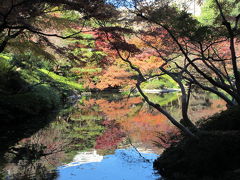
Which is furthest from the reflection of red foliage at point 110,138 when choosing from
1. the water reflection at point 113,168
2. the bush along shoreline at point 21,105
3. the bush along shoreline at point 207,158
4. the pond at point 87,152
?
the bush along shoreline at point 207,158

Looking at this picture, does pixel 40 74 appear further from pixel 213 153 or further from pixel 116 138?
pixel 213 153

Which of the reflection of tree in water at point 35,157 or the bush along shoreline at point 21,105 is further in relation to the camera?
the bush along shoreline at point 21,105

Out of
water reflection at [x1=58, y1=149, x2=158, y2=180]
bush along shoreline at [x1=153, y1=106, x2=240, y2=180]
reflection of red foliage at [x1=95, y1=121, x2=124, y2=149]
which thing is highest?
bush along shoreline at [x1=153, y1=106, x2=240, y2=180]

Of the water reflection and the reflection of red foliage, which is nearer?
the water reflection

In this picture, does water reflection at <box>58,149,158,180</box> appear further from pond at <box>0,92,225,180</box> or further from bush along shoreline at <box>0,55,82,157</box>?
bush along shoreline at <box>0,55,82,157</box>

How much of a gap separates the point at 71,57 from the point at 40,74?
6240 mm

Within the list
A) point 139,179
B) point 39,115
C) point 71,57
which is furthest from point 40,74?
point 139,179

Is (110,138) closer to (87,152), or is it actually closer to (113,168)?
(87,152)

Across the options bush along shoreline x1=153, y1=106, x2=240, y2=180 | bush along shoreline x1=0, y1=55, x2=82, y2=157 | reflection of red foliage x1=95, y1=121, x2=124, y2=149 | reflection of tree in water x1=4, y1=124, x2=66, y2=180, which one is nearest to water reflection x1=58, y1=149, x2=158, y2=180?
reflection of tree in water x1=4, y1=124, x2=66, y2=180

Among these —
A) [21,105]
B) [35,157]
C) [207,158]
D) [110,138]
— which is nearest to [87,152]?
[35,157]

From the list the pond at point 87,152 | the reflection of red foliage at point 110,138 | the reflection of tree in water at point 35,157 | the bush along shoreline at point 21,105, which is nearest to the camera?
the reflection of tree in water at point 35,157

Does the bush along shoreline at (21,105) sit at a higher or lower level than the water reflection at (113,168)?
higher

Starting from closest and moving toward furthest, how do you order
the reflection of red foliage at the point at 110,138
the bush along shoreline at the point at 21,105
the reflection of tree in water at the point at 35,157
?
the reflection of tree in water at the point at 35,157 → the reflection of red foliage at the point at 110,138 → the bush along shoreline at the point at 21,105

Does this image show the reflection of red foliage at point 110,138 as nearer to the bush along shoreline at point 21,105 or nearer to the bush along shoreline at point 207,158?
the bush along shoreline at point 21,105
